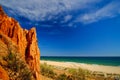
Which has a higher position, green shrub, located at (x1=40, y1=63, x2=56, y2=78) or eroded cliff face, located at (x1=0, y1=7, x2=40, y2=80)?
eroded cliff face, located at (x1=0, y1=7, x2=40, y2=80)

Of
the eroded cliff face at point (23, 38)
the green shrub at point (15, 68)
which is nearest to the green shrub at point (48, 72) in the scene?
the eroded cliff face at point (23, 38)

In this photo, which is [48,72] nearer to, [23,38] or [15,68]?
[23,38]

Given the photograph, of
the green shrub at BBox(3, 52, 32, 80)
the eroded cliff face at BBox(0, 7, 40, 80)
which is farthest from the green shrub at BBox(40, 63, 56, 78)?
the green shrub at BBox(3, 52, 32, 80)

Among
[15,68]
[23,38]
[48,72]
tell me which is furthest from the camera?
[48,72]

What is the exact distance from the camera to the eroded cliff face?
16.0 meters

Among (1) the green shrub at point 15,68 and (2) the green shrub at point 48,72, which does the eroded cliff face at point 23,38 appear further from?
(2) the green shrub at point 48,72

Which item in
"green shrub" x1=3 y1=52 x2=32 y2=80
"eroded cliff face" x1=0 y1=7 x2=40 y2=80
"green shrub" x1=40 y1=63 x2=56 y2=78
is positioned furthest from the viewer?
"green shrub" x1=40 y1=63 x2=56 y2=78

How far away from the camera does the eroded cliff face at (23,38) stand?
16.0 metres

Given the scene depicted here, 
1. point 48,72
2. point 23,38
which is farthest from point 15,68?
point 48,72

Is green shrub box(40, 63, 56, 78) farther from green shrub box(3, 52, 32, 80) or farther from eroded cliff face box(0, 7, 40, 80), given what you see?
green shrub box(3, 52, 32, 80)

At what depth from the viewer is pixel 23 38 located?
1747 cm

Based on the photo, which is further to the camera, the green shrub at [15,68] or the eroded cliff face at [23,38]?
the eroded cliff face at [23,38]

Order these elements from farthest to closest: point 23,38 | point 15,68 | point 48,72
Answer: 1. point 48,72
2. point 23,38
3. point 15,68

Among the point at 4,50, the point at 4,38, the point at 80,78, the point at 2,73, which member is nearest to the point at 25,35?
the point at 4,38
